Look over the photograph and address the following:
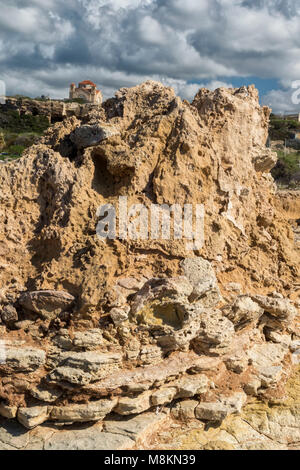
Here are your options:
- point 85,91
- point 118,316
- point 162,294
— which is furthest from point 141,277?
point 85,91

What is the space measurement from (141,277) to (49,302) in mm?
905

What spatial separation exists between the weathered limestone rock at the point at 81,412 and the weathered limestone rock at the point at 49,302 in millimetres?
810

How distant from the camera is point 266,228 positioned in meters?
5.68

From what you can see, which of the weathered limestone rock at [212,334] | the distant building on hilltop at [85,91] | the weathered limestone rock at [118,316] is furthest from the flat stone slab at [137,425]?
the distant building on hilltop at [85,91]

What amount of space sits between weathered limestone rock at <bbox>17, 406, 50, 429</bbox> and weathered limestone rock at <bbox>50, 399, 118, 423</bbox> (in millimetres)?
62

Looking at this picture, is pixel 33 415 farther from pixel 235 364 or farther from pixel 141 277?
pixel 235 364

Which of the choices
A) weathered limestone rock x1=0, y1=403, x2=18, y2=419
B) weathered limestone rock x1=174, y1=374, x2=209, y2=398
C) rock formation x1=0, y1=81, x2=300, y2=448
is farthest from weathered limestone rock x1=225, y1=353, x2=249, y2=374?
weathered limestone rock x1=0, y1=403, x2=18, y2=419

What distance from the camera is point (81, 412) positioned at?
364 cm

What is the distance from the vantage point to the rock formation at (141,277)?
3.74 meters

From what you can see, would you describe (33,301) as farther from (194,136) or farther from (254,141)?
(254,141)

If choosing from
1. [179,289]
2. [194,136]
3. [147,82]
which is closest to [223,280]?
[179,289]

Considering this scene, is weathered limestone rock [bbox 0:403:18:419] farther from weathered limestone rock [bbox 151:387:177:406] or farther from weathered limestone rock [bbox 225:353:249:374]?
weathered limestone rock [bbox 225:353:249:374]

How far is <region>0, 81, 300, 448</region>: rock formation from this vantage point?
12.3 ft

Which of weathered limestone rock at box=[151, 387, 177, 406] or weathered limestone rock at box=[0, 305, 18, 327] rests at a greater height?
weathered limestone rock at box=[0, 305, 18, 327]
